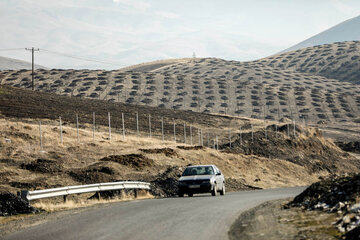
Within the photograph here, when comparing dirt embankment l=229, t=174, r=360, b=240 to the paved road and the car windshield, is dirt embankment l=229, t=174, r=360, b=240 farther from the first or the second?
the car windshield

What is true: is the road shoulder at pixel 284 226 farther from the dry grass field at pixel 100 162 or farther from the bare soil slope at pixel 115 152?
the dry grass field at pixel 100 162

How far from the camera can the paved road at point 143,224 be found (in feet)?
41.6

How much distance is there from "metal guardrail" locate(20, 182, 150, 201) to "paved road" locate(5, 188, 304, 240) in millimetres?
3287

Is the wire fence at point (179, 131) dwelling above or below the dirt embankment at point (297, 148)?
above

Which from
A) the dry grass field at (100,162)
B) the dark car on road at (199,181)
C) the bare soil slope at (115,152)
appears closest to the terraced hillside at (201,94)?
the bare soil slope at (115,152)

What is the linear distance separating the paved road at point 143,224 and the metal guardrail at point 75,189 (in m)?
3.29

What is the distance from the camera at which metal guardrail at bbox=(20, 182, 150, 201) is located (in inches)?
818

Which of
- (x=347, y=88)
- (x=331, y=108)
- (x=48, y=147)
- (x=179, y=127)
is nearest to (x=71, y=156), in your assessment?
(x=48, y=147)

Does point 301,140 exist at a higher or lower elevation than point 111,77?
lower

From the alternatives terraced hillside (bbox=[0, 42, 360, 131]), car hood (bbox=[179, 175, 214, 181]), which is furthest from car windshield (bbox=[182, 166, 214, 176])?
terraced hillside (bbox=[0, 42, 360, 131])

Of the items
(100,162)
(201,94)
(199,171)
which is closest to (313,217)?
(199,171)

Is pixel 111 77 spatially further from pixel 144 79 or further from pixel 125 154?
pixel 125 154

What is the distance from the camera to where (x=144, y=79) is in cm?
15588

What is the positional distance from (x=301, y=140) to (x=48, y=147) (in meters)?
47.9
